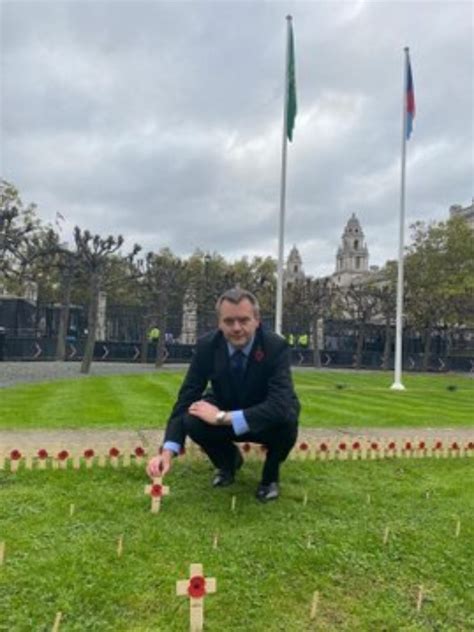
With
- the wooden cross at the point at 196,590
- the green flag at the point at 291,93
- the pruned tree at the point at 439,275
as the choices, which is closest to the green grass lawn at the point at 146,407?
the wooden cross at the point at 196,590

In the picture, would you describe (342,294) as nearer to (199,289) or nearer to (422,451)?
(199,289)

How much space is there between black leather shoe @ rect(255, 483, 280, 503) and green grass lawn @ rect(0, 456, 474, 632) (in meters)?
0.09

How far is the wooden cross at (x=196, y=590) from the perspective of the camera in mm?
3188

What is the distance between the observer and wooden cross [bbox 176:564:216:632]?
3.19 metres

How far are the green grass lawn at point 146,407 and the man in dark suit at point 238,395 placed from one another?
200 inches

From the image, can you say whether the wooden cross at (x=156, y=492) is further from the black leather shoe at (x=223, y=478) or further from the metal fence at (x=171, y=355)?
the metal fence at (x=171, y=355)

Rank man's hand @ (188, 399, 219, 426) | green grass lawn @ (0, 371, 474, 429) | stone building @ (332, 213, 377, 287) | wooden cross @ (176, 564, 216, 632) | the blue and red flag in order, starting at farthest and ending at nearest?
stone building @ (332, 213, 377, 287) → the blue and red flag → green grass lawn @ (0, 371, 474, 429) → man's hand @ (188, 399, 219, 426) → wooden cross @ (176, 564, 216, 632)

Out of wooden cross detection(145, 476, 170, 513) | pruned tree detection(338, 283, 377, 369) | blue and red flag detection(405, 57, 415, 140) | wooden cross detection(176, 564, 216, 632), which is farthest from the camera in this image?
pruned tree detection(338, 283, 377, 369)

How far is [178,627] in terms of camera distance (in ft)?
10.9

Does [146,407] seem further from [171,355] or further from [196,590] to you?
[171,355]

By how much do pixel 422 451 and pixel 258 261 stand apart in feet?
230

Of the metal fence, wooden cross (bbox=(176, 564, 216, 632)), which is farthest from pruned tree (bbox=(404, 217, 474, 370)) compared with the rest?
wooden cross (bbox=(176, 564, 216, 632))

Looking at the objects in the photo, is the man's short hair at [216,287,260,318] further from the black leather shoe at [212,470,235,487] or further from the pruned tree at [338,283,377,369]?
the pruned tree at [338,283,377,369]

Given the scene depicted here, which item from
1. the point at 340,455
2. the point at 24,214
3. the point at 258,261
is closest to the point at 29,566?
the point at 340,455
